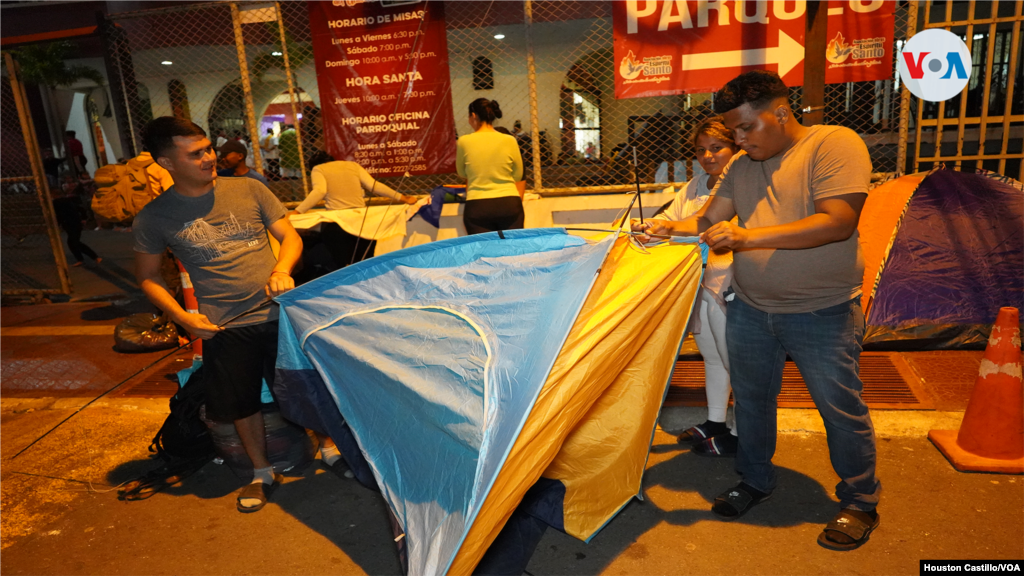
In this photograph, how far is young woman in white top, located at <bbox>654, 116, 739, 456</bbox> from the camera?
345 centimetres

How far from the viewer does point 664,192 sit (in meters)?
5.73

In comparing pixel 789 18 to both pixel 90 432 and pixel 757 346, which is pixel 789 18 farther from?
pixel 90 432

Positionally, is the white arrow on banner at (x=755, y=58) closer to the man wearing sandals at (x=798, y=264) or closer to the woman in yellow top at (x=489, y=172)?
the woman in yellow top at (x=489, y=172)

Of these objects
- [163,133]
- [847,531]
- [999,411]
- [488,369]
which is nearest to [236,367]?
[163,133]

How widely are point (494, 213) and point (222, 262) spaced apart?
2722 millimetres

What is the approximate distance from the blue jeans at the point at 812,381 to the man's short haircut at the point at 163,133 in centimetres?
273

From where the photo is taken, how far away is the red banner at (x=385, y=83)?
20.7 ft

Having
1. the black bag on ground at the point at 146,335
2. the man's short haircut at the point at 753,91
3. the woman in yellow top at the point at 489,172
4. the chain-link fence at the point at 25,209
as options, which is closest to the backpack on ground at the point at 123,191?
the black bag on ground at the point at 146,335

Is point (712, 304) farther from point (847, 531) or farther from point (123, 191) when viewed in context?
point (123, 191)

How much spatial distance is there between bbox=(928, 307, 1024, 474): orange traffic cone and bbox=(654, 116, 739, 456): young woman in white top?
3.79ft

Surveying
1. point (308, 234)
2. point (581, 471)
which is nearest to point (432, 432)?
point (581, 471)

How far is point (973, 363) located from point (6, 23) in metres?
22.1

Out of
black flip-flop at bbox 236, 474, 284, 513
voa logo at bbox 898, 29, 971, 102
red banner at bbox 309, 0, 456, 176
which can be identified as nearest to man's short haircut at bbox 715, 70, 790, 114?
black flip-flop at bbox 236, 474, 284, 513

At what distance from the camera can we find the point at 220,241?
130 inches
